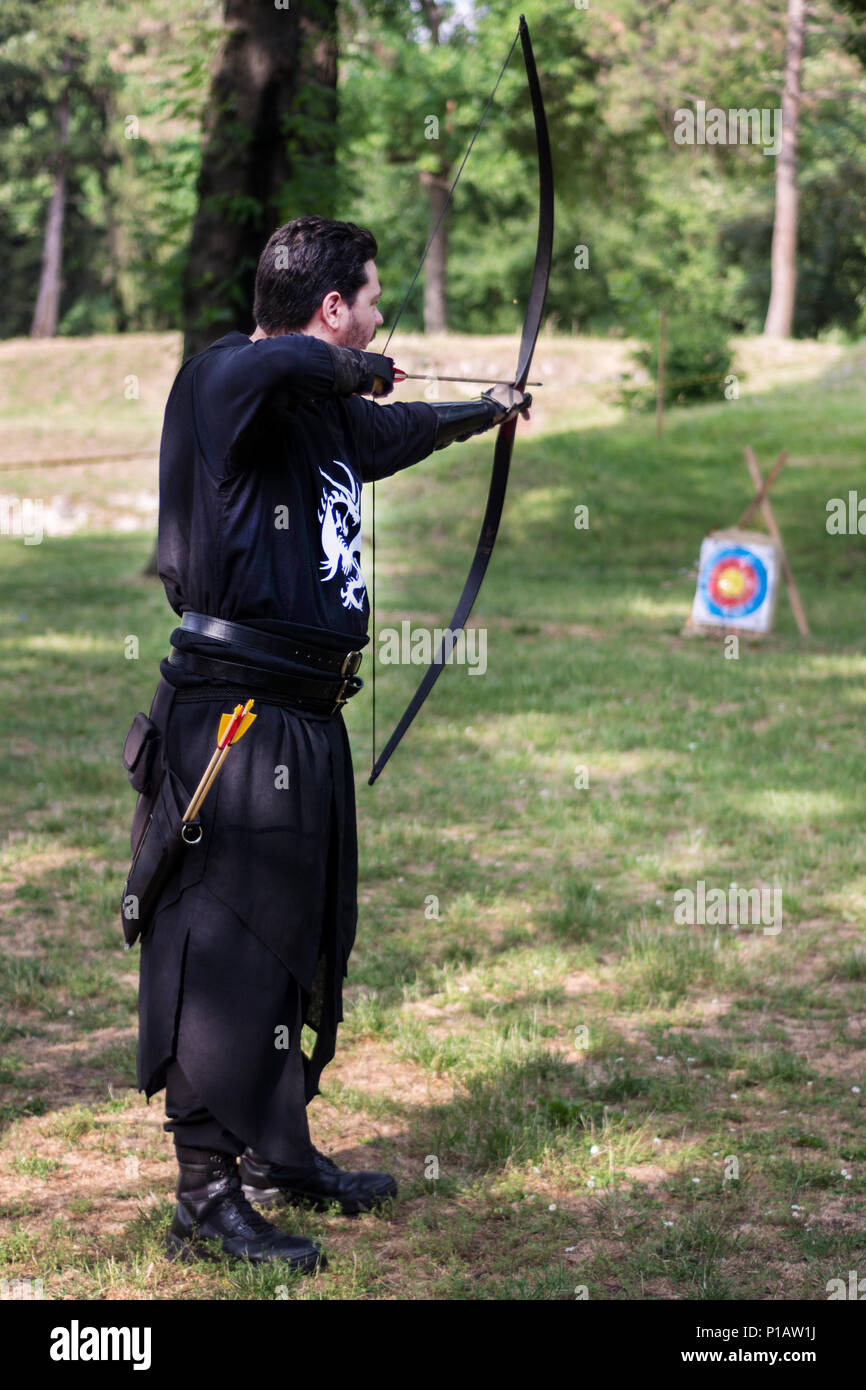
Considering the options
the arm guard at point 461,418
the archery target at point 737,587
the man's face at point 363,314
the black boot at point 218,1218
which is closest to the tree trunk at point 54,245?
the archery target at point 737,587

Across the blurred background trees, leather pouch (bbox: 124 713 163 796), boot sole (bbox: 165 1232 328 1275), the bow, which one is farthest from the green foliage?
boot sole (bbox: 165 1232 328 1275)

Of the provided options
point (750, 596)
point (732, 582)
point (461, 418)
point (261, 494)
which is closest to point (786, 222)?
point (732, 582)

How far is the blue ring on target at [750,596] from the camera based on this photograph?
11062 millimetres

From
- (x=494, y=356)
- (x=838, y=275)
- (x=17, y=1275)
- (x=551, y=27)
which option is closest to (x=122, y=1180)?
(x=17, y=1275)

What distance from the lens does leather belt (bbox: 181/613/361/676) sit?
2.85 metres

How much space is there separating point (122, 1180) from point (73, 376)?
28225mm

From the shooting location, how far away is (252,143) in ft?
36.7

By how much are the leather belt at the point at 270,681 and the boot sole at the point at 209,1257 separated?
1.12 meters

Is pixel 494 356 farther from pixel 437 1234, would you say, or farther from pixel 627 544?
pixel 437 1234

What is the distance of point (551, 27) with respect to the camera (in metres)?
27.3

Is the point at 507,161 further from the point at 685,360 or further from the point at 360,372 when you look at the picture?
the point at 360,372

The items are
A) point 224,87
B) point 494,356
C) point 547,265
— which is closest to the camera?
point 547,265

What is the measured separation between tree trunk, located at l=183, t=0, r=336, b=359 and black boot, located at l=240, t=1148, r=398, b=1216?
8.94m

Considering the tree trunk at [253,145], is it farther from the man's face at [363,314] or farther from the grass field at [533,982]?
the man's face at [363,314]
